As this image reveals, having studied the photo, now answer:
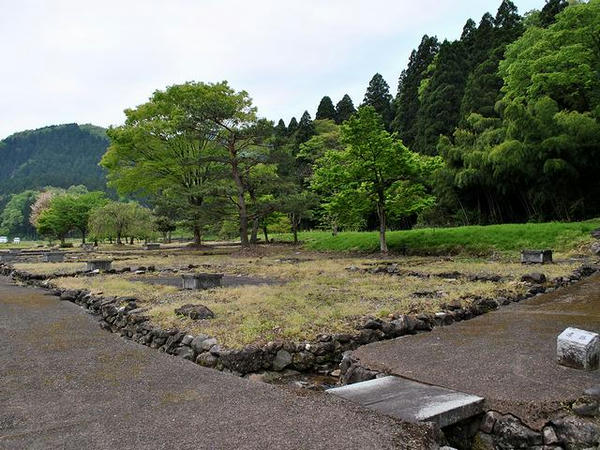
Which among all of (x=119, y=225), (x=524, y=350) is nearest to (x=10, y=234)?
(x=119, y=225)

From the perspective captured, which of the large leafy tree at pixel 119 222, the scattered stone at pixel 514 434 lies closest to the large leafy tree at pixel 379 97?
the large leafy tree at pixel 119 222

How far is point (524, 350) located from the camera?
4.85 metres

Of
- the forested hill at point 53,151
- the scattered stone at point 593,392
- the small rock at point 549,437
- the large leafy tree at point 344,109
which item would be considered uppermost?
the forested hill at point 53,151

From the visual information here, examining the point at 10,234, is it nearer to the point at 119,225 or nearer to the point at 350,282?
the point at 119,225

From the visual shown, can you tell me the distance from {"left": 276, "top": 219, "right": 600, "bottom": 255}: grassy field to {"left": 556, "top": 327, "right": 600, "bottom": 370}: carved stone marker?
13857 mm

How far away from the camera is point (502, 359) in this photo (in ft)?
14.9

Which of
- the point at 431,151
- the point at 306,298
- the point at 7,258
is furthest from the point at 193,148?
the point at 306,298

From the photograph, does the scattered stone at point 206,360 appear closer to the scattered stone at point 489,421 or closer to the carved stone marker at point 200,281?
the scattered stone at point 489,421

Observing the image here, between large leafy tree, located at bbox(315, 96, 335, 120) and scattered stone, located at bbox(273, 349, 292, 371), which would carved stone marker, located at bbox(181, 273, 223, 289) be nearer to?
scattered stone, located at bbox(273, 349, 292, 371)

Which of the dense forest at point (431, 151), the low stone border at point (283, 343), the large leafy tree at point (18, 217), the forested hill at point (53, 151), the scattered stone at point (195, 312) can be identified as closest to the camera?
the low stone border at point (283, 343)

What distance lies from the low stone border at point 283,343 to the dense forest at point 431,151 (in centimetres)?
1280

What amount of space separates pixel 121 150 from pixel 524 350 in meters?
28.4

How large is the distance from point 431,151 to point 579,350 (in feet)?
102

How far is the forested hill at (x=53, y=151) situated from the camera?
483 ft
